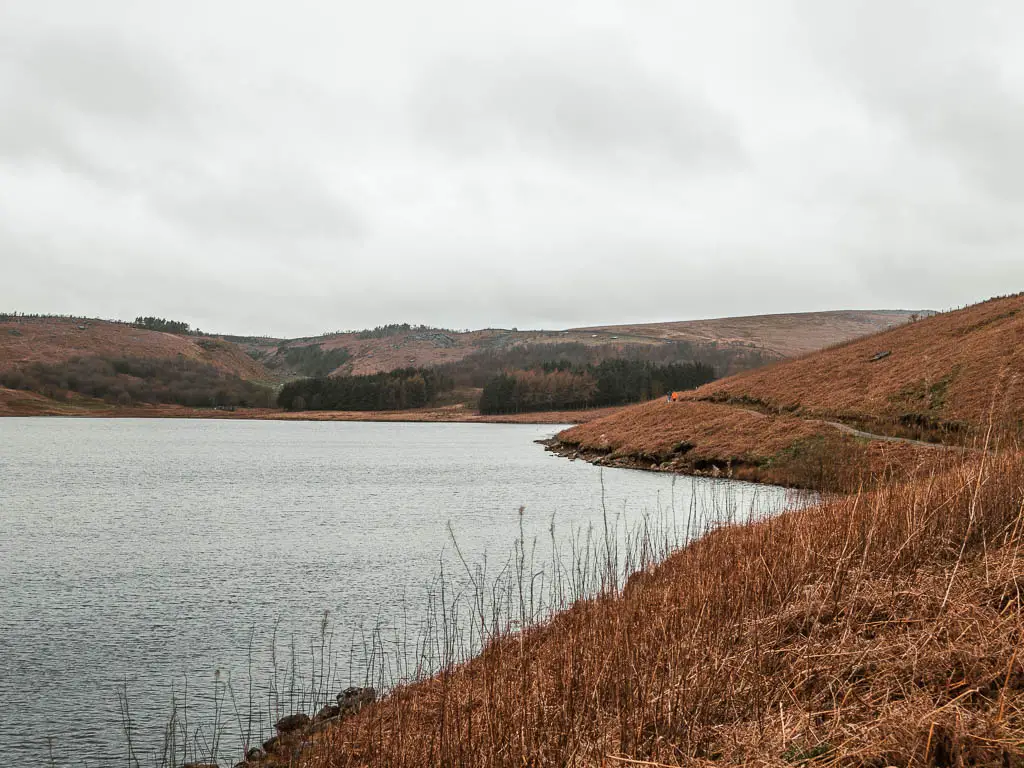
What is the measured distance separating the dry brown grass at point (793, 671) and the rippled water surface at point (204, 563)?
2.95 metres

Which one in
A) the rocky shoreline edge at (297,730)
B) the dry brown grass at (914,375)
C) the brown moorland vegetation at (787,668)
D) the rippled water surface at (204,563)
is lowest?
the rippled water surface at (204,563)

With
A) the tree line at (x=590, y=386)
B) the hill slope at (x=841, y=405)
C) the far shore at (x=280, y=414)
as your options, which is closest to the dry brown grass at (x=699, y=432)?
the hill slope at (x=841, y=405)

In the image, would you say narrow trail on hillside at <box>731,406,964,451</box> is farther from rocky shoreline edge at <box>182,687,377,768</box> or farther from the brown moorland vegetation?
rocky shoreline edge at <box>182,687,377,768</box>

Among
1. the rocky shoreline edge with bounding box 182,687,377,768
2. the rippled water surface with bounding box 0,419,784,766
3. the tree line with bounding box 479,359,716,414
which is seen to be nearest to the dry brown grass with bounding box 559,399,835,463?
the rippled water surface with bounding box 0,419,784,766

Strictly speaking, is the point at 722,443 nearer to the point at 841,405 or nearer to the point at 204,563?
the point at 841,405

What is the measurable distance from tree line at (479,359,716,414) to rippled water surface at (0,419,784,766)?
116m

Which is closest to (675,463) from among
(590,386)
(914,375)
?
(914,375)

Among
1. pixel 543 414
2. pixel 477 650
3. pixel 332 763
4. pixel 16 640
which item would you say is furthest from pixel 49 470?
pixel 543 414

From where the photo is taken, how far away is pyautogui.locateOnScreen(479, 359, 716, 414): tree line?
163m

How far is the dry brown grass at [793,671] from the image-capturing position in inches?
183

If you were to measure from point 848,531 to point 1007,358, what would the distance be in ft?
119

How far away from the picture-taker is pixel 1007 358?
128 ft

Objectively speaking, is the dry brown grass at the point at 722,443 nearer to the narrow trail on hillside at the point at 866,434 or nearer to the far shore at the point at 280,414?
the narrow trail on hillside at the point at 866,434

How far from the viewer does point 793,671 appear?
6043 mm
